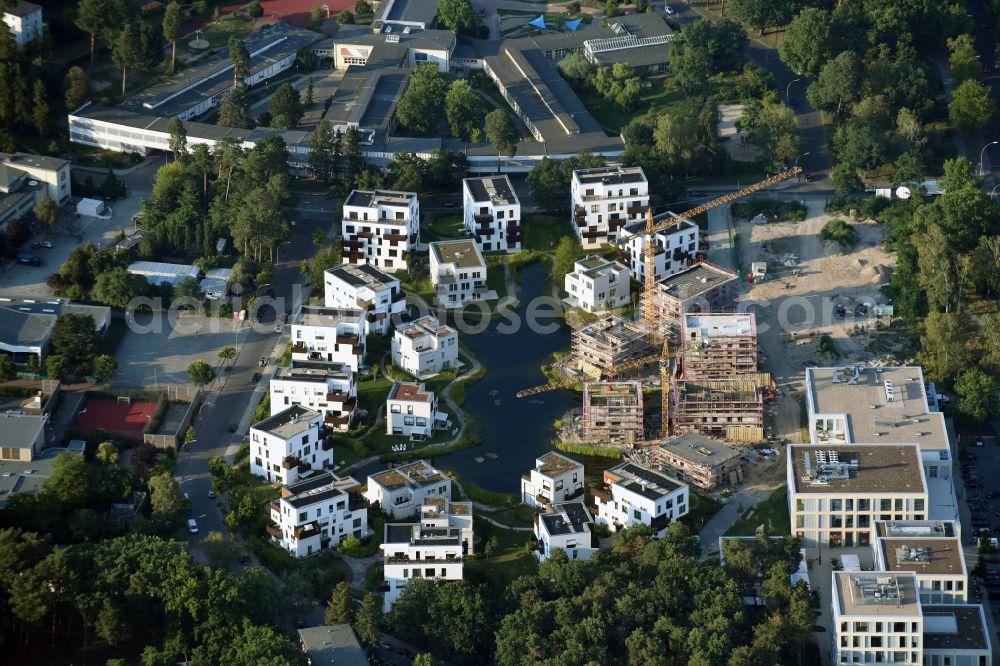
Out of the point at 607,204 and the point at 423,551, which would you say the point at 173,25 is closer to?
the point at 607,204

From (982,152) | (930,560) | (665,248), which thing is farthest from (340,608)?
(982,152)

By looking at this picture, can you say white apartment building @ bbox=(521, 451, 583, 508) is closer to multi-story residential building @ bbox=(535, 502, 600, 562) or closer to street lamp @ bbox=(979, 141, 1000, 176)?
multi-story residential building @ bbox=(535, 502, 600, 562)

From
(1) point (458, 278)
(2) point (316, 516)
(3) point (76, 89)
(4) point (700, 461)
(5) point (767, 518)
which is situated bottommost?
(5) point (767, 518)

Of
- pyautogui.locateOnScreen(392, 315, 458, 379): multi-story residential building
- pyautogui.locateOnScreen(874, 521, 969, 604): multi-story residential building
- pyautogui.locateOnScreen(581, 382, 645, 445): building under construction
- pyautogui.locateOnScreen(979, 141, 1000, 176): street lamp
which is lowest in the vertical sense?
pyautogui.locateOnScreen(874, 521, 969, 604): multi-story residential building

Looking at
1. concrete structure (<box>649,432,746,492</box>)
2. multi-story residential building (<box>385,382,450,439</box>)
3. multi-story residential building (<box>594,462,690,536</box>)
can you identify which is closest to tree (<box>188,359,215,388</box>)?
multi-story residential building (<box>385,382,450,439</box>)

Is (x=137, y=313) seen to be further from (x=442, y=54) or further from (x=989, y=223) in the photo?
(x=989, y=223)

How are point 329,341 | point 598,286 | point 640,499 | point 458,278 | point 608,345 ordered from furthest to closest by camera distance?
point 458,278 < point 598,286 < point 608,345 < point 329,341 < point 640,499
